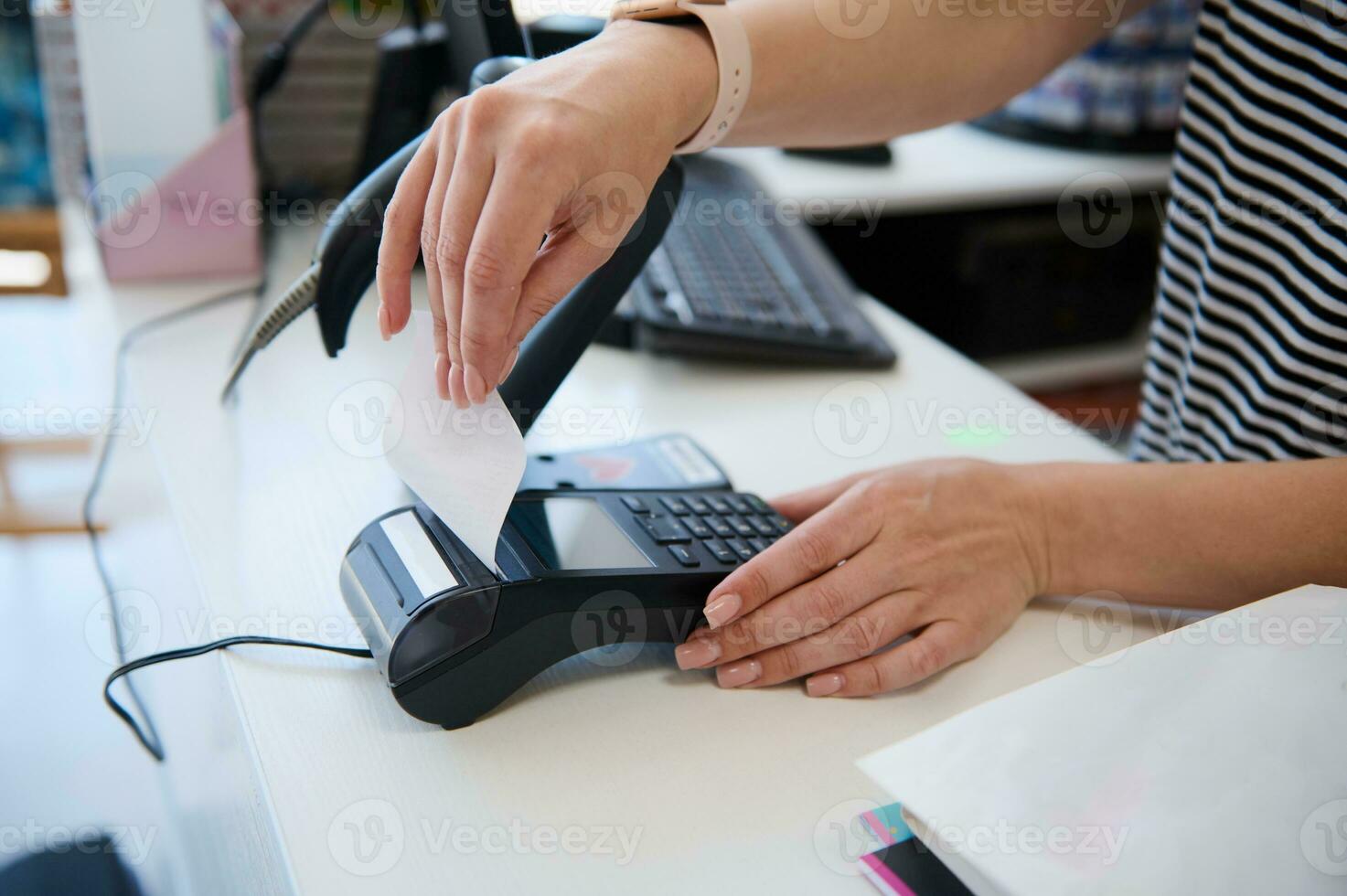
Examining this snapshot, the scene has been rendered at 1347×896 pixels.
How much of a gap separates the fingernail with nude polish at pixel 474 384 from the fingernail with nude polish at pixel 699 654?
163 mm

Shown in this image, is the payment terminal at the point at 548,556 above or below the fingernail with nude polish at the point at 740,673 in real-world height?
above

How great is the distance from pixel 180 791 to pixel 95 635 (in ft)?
0.57

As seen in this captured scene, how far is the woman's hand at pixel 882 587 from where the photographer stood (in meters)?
0.54

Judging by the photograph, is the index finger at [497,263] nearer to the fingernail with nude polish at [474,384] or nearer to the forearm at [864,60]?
the fingernail with nude polish at [474,384]

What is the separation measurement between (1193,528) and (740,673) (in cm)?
27

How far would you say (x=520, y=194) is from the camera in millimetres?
473

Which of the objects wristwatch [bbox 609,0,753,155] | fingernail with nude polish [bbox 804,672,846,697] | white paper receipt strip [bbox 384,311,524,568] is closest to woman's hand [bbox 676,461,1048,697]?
fingernail with nude polish [bbox 804,672,846,697]

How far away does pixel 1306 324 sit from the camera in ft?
2.27

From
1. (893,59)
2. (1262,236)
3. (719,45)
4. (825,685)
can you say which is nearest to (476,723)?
(825,685)

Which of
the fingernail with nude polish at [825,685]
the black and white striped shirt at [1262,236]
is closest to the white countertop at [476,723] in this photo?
the fingernail with nude polish at [825,685]

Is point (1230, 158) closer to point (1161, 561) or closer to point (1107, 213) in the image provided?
point (1161, 561)

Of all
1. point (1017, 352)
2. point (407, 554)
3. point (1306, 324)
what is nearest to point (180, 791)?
point (407, 554)

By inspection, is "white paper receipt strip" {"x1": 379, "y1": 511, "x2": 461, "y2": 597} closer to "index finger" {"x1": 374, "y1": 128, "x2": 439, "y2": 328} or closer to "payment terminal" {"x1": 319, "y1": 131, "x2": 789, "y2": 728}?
"payment terminal" {"x1": 319, "y1": 131, "x2": 789, "y2": 728}

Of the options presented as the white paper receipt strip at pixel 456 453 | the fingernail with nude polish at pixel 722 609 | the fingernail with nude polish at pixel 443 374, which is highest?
the fingernail with nude polish at pixel 443 374
